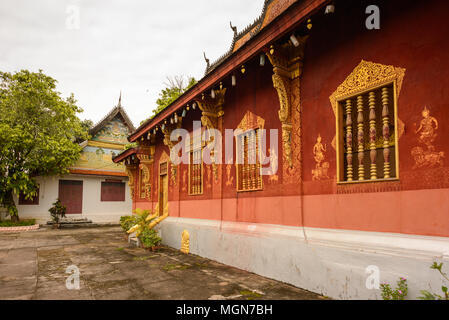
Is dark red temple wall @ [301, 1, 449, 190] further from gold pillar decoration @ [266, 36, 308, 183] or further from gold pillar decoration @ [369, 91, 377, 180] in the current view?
gold pillar decoration @ [369, 91, 377, 180]

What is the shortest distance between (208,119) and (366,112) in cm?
416

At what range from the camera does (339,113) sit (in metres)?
4.48

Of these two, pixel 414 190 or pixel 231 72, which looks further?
pixel 231 72

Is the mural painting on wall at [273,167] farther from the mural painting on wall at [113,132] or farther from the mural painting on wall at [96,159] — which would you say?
the mural painting on wall at [113,132]

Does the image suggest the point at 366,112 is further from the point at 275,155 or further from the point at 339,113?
the point at 275,155

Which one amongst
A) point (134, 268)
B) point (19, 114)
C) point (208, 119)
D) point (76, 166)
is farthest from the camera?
point (76, 166)

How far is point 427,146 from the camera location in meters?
3.38

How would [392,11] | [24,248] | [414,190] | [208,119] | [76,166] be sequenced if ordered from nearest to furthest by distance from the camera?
[414,190], [392,11], [208,119], [24,248], [76,166]

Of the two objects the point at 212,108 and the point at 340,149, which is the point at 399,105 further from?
the point at 212,108

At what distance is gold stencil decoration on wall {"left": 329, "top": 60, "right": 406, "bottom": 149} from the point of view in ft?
12.1

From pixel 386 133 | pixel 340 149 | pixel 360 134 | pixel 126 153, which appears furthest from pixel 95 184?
pixel 386 133

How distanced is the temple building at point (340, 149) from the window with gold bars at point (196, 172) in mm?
1353

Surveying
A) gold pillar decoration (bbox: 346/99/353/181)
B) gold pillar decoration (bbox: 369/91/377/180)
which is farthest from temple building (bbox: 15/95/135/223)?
gold pillar decoration (bbox: 369/91/377/180)
